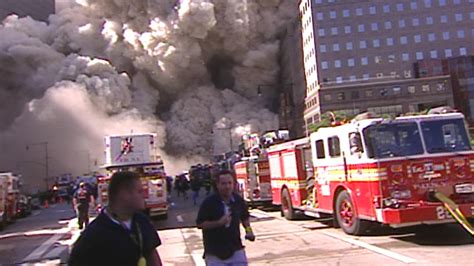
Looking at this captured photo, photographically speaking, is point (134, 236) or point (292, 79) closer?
point (134, 236)

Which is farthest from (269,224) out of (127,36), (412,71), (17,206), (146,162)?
(412,71)

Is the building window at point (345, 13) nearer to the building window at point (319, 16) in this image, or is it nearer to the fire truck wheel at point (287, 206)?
the building window at point (319, 16)

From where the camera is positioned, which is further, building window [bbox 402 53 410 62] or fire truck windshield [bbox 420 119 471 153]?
building window [bbox 402 53 410 62]

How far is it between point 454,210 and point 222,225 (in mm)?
5491

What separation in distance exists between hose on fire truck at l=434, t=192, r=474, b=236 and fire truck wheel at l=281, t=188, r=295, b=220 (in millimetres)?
5504

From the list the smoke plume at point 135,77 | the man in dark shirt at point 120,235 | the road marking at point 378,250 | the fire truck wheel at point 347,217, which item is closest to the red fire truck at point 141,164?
the fire truck wheel at point 347,217

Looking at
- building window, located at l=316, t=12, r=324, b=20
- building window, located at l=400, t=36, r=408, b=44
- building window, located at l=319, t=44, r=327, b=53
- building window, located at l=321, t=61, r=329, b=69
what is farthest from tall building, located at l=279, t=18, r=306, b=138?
building window, located at l=400, t=36, r=408, b=44

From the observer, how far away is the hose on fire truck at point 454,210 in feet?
28.6

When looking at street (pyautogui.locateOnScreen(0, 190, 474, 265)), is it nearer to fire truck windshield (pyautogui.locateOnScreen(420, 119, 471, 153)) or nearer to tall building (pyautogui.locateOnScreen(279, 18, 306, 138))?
fire truck windshield (pyautogui.locateOnScreen(420, 119, 471, 153))

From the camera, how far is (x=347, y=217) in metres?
10.8

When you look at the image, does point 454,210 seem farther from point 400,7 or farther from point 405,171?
point 400,7

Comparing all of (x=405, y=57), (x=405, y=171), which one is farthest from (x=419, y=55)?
(x=405, y=171)

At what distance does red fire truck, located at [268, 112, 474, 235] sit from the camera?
357 inches

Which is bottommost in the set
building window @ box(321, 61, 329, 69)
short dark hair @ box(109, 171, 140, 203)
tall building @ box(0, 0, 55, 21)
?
short dark hair @ box(109, 171, 140, 203)
